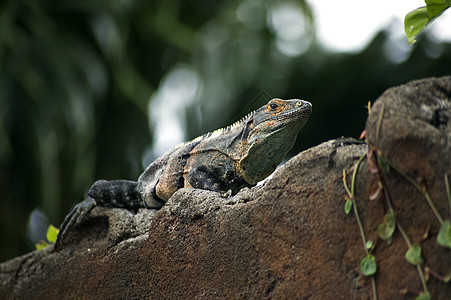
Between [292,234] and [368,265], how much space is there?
0.35 meters

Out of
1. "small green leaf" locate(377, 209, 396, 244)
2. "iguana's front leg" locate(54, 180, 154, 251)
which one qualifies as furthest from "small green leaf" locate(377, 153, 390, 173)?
"iguana's front leg" locate(54, 180, 154, 251)

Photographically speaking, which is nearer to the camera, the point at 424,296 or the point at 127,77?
the point at 424,296

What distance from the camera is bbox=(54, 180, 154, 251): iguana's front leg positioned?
10.4 feet

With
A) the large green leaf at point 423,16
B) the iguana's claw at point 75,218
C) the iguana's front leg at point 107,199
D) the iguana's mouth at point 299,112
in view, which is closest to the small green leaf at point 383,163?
the large green leaf at point 423,16

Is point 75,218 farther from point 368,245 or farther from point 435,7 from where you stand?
point 435,7

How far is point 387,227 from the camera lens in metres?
1.95

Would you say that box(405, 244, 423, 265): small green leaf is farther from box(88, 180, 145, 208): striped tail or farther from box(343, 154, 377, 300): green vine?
box(88, 180, 145, 208): striped tail

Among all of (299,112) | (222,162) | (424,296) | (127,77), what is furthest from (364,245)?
(127,77)

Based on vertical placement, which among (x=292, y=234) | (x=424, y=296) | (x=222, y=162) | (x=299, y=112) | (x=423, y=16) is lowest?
(x=424, y=296)

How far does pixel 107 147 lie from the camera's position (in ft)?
27.8

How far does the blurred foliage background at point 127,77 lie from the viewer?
7.10 m

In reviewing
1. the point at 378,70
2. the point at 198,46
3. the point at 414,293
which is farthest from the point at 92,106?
the point at 414,293

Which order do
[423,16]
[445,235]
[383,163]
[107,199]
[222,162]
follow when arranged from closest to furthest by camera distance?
[445,235] < [383,163] < [423,16] < [222,162] < [107,199]

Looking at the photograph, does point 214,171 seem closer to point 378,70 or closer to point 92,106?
point 378,70
